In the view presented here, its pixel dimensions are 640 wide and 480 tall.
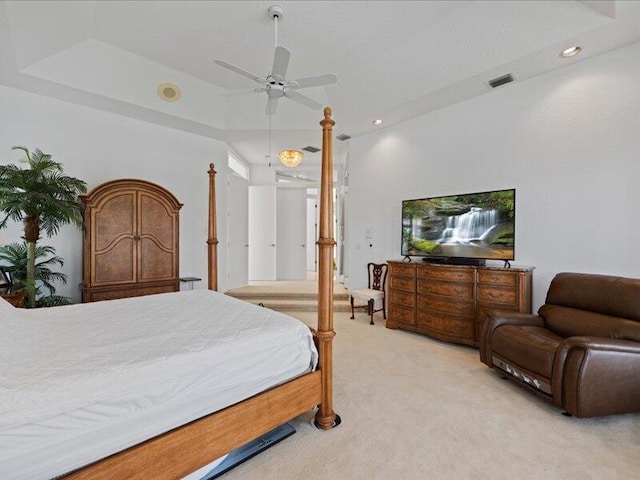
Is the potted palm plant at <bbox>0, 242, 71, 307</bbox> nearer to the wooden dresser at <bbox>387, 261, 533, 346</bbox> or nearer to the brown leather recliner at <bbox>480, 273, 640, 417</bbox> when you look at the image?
the wooden dresser at <bbox>387, 261, 533, 346</bbox>

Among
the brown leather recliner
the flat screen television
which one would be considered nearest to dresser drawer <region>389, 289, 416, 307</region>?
the flat screen television

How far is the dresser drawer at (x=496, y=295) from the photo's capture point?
3068 mm

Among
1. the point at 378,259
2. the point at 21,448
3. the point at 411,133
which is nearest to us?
the point at 21,448

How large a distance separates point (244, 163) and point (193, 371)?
584 cm

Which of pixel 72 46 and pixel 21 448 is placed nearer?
pixel 21 448

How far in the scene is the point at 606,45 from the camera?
8.80 ft

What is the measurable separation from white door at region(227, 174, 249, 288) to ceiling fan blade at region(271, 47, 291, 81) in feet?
10.6

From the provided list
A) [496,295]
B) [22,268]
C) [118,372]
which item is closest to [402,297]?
[496,295]

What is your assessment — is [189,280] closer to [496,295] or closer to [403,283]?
[403,283]

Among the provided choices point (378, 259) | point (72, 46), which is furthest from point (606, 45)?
point (72, 46)

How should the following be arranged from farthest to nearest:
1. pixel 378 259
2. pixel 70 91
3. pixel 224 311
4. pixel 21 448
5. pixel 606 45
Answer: pixel 378 259 < pixel 70 91 < pixel 606 45 < pixel 224 311 < pixel 21 448

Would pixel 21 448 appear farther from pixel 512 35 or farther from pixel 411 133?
pixel 411 133

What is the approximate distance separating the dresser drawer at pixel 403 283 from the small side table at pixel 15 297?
408 cm

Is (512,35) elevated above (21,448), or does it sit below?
above
